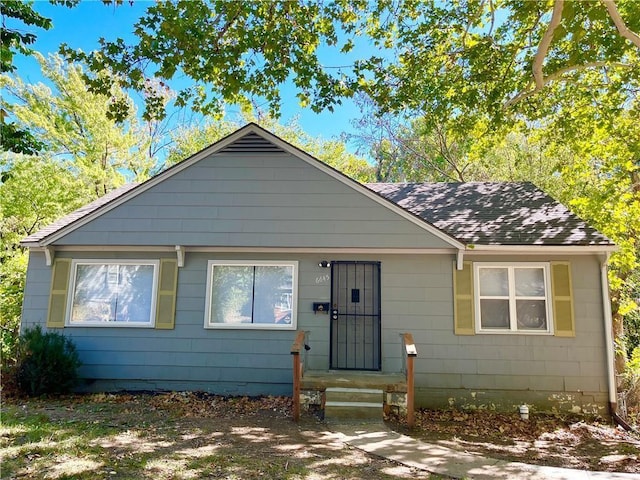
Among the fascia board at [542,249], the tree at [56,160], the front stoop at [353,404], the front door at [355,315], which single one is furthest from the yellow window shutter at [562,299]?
the tree at [56,160]

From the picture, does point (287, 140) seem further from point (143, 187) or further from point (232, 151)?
point (143, 187)

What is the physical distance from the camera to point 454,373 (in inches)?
296

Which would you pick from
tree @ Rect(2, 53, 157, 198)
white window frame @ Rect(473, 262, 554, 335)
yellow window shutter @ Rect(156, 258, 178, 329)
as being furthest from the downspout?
tree @ Rect(2, 53, 157, 198)

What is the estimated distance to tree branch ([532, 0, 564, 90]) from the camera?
6508 millimetres

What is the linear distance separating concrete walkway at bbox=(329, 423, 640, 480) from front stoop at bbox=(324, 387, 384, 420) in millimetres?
595

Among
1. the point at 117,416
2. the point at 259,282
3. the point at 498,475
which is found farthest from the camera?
the point at 259,282

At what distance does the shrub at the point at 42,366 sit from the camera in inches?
281

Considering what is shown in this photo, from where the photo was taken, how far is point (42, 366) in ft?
23.4

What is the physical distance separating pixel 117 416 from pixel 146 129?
16899 millimetres

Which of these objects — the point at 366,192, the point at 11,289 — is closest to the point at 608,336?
the point at 366,192

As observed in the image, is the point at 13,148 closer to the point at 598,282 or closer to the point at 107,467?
the point at 107,467

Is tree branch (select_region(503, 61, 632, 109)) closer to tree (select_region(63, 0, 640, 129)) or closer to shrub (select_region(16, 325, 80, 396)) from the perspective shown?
tree (select_region(63, 0, 640, 129))

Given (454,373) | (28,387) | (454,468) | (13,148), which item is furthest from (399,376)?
(13,148)

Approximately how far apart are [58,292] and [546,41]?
975 centimetres
